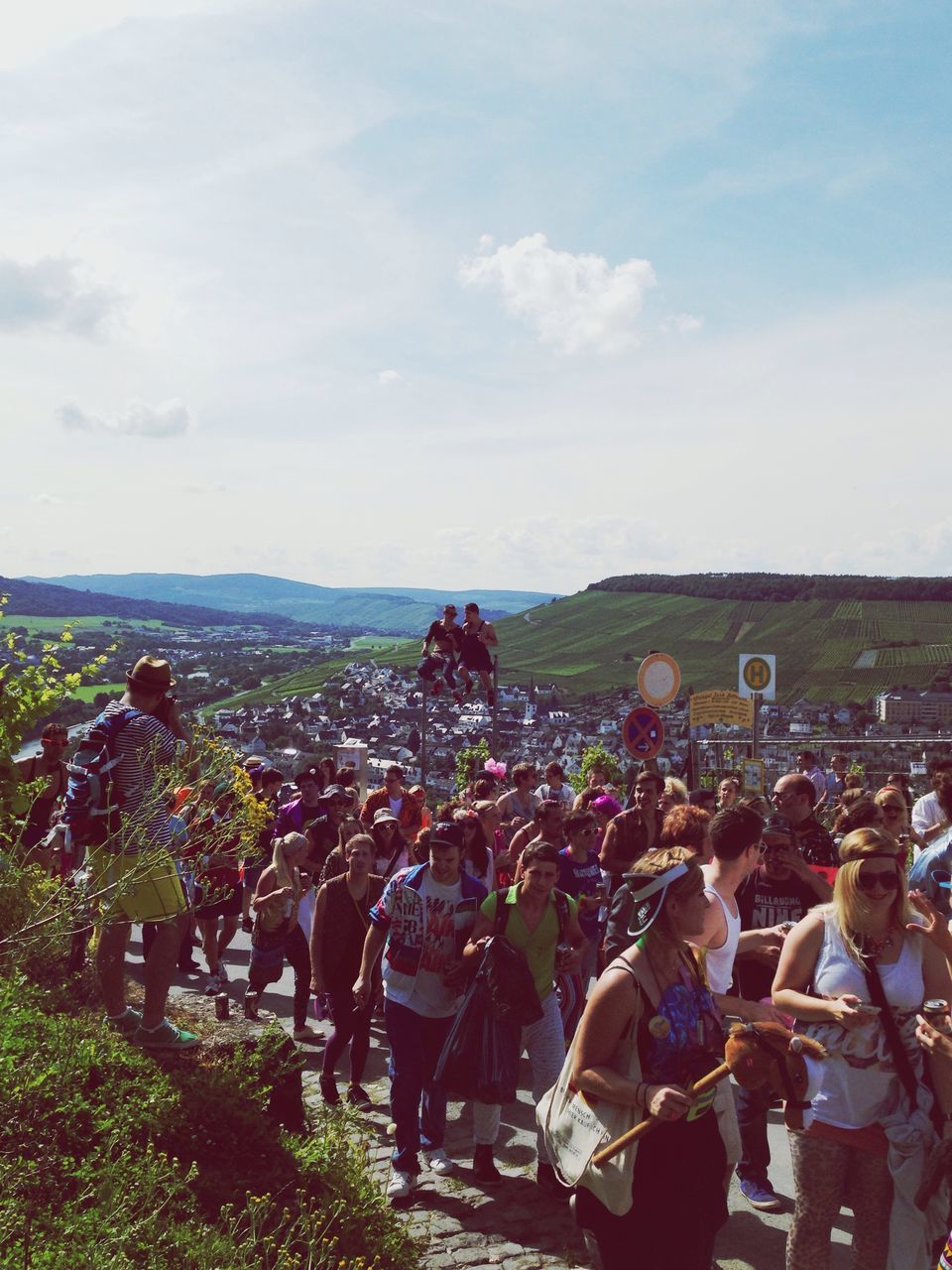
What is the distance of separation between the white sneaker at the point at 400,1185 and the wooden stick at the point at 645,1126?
2.68m

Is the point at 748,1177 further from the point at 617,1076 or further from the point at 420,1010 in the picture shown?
the point at 617,1076

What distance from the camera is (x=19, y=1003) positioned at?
20.8 feet

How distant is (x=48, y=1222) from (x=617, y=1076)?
1958 millimetres

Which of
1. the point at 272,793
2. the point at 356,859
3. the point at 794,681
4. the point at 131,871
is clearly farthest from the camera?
the point at 794,681

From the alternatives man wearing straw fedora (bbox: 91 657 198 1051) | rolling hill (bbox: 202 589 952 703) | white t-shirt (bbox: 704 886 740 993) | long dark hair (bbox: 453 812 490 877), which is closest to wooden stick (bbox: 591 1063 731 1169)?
white t-shirt (bbox: 704 886 740 993)

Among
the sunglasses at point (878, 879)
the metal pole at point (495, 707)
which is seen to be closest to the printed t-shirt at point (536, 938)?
the sunglasses at point (878, 879)

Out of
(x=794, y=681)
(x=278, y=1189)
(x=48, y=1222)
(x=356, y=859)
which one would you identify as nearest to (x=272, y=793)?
(x=356, y=859)

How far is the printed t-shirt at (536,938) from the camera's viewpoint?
245 inches

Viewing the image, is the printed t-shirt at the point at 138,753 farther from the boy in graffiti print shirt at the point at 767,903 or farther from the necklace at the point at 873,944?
the necklace at the point at 873,944

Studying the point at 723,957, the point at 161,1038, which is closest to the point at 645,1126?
the point at 723,957

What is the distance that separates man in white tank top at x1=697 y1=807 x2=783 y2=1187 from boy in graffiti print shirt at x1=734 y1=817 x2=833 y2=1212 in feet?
1.30

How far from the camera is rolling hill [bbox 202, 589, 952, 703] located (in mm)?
68250

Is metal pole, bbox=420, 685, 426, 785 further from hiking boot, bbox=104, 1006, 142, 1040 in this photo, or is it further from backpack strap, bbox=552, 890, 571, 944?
backpack strap, bbox=552, 890, 571, 944

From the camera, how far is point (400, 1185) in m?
5.98
